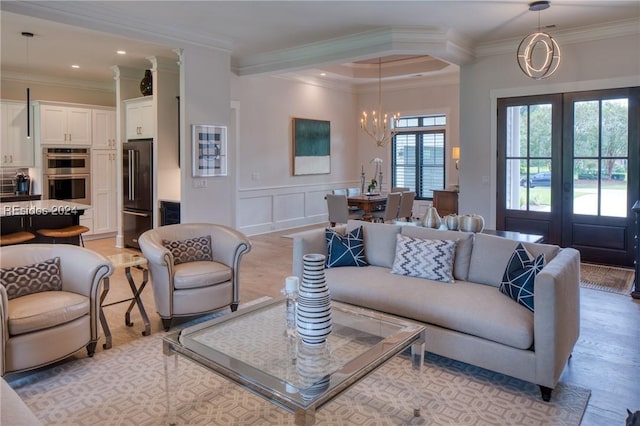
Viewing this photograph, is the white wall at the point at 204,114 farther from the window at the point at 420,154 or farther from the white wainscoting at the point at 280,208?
the window at the point at 420,154

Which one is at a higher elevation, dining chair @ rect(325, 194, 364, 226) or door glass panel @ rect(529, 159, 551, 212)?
door glass panel @ rect(529, 159, 551, 212)

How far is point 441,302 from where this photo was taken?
3.13m

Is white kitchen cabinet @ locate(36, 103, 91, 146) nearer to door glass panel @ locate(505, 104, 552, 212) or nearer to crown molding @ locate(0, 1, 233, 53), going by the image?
crown molding @ locate(0, 1, 233, 53)

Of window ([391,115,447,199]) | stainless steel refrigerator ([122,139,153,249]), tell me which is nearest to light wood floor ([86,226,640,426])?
stainless steel refrigerator ([122,139,153,249])

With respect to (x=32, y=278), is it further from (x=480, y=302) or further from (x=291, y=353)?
(x=480, y=302)

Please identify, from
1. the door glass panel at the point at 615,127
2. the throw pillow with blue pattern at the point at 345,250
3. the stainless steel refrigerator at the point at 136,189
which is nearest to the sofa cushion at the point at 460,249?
the throw pillow with blue pattern at the point at 345,250

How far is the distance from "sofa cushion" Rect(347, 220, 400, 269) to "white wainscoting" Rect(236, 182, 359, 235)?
4.45 m

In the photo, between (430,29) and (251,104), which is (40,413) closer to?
(430,29)

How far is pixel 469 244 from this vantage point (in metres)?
3.63

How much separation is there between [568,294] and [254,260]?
4.36 metres

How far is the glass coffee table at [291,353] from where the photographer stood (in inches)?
81.4

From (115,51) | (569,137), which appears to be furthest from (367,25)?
(115,51)

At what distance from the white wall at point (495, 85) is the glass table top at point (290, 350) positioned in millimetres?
4410

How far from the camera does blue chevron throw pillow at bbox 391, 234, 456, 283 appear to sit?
3.55 metres
